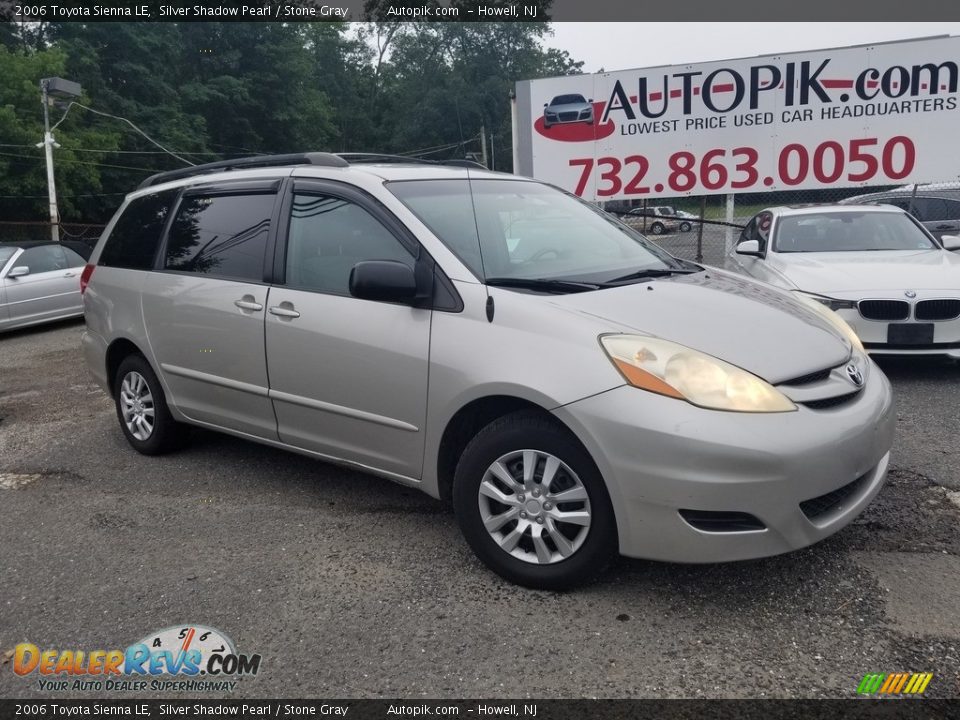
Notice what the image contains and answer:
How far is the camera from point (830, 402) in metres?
2.95

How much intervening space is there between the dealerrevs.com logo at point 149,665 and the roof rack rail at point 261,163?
2358 mm

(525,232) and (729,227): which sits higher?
(525,232)

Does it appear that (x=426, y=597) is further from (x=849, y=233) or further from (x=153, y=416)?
(x=849, y=233)

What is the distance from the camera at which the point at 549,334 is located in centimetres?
299

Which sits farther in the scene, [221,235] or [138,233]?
[138,233]

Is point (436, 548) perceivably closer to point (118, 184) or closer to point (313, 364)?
point (313, 364)

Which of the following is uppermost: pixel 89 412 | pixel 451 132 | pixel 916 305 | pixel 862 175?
pixel 451 132

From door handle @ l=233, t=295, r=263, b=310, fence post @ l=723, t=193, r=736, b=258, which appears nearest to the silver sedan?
door handle @ l=233, t=295, r=263, b=310

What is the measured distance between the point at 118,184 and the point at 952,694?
40144mm

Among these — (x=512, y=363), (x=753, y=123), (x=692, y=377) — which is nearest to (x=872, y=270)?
(x=692, y=377)

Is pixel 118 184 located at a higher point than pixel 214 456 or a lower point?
higher


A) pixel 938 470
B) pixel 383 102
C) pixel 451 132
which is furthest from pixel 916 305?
pixel 383 102

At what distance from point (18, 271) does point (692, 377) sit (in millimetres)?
10316

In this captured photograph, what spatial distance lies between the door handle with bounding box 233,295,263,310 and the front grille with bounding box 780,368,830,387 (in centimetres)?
251
